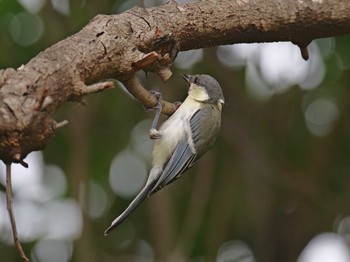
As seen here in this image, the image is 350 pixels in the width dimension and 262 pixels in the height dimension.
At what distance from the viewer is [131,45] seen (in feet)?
9.01

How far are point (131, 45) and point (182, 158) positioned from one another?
0.71 meters

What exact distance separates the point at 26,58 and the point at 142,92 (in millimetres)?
2392

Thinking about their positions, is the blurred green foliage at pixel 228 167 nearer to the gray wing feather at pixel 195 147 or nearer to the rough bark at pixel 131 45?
the gray wing feather at pixel 195 147

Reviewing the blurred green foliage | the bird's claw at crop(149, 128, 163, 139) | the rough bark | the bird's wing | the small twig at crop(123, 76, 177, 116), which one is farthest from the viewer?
the blurred green foliage

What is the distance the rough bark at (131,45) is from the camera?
2.13m

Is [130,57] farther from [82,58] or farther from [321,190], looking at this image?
[321,190]

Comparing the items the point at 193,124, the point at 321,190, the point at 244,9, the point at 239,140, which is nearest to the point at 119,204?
the point at 239,140

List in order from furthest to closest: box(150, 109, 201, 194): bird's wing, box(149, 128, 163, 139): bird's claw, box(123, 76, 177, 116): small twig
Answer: box(149, 128, 163, 139): bird's claw → box(150, 109, 201, 194): bird's wing → box(123, 76, 177, 116): small twig

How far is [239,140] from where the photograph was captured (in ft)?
18.4

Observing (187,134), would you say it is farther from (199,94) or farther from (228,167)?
(228,167)

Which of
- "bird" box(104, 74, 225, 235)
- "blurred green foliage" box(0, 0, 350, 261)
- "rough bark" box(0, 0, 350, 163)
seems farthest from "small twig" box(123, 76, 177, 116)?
"blurred green foliage" box(0, 0, 350, 261)

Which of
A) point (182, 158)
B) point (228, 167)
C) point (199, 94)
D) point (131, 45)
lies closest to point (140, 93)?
point (131, 45)

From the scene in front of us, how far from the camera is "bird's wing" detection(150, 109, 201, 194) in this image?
329 cm

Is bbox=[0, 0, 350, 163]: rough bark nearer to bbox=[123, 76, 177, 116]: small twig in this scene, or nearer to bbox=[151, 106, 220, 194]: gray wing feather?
bbox=[123, 76, 177, 116]: small twig
